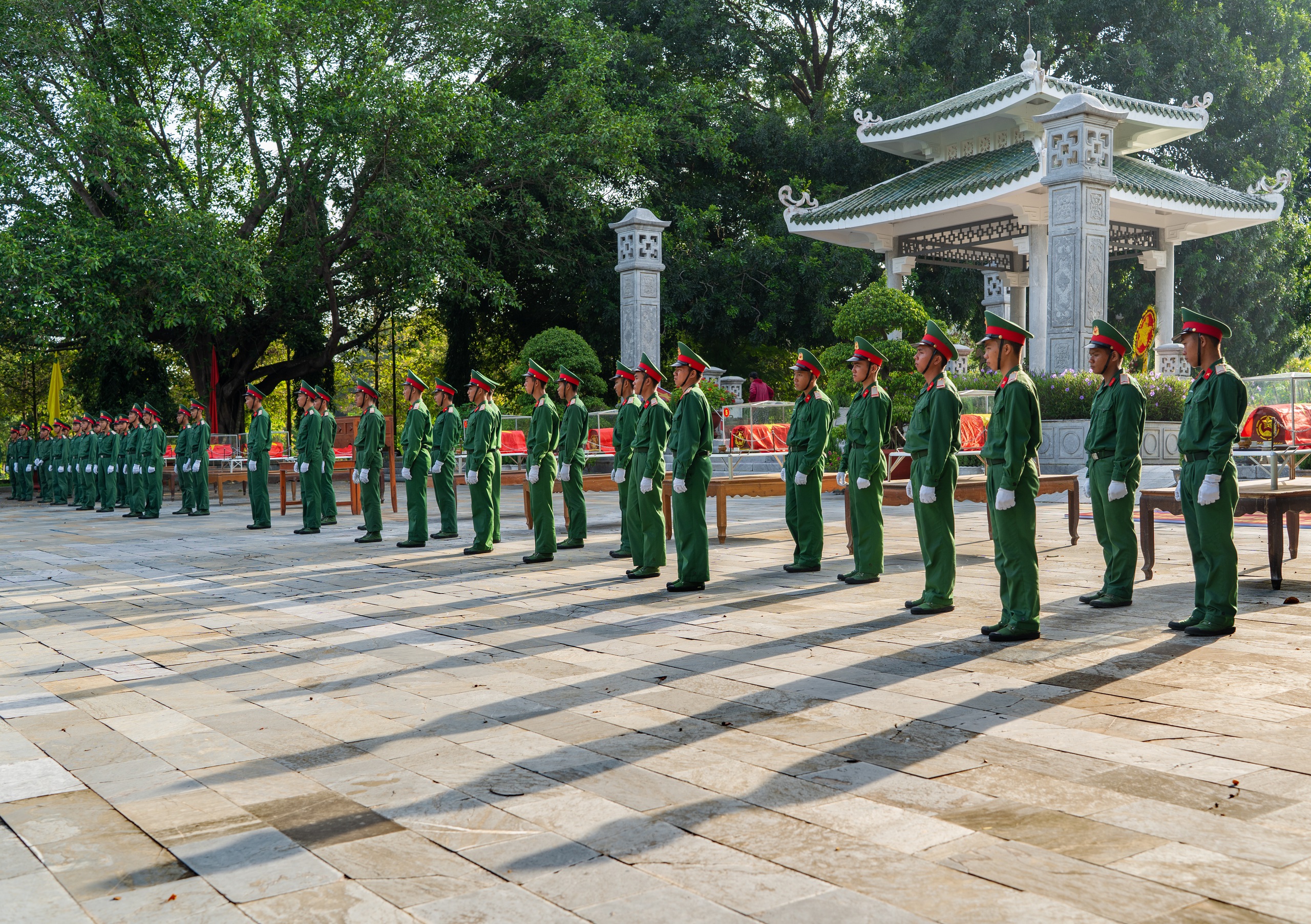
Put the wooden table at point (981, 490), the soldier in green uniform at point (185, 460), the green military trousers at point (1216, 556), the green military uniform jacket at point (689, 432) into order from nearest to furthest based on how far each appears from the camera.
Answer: the green military trousers at point (1216, 556), the green military uniform jacket at point (689, 432), the wooden table at point (981, 490), the soldier in green uniform at point (185, 460)

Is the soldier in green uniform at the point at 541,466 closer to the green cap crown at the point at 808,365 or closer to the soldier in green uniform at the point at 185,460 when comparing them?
the green cap crown at the point at 808,365

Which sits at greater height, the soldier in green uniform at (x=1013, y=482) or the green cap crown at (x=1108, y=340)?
the green cap crown at (x=1108, y=340)

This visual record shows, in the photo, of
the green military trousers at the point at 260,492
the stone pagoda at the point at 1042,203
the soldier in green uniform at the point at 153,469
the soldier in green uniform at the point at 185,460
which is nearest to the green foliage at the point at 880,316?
the stone pagoda at the point at 1042,203

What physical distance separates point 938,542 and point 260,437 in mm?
10904

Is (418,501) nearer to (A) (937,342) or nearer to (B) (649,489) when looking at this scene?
(B) (649,489)

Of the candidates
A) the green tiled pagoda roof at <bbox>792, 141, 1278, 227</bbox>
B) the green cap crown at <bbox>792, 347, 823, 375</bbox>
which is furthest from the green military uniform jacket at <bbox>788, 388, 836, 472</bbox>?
the green tiled pagoda roof at <bbox>792, 141, 1278, 227</bbox>

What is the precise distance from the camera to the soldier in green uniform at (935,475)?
7559 millimetres

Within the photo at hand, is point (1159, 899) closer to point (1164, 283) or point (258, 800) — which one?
point (258, 800)

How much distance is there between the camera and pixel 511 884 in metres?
3.27

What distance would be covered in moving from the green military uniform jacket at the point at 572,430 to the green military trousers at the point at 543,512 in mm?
351

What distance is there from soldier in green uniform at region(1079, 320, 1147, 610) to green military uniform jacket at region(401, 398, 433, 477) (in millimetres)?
→ 7314

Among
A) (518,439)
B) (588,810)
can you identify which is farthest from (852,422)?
(518,439)

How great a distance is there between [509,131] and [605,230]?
3785mm

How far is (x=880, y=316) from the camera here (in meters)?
16.5
